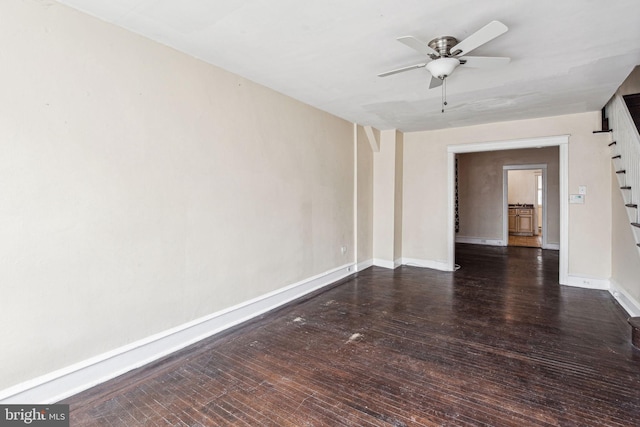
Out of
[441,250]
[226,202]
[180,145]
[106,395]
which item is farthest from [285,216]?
[441,250]

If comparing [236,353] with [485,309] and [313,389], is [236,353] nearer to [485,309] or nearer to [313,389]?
[313,389]

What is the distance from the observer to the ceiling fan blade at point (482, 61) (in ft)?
7.82

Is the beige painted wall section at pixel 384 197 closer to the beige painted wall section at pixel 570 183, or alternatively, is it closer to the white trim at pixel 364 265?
the white trim at pixel 364 265

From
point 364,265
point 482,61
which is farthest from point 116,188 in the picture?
point 364,265

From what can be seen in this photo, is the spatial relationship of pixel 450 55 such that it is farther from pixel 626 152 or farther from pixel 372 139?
pixel 372 139

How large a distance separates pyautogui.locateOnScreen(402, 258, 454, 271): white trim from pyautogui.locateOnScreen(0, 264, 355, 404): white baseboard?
306cm

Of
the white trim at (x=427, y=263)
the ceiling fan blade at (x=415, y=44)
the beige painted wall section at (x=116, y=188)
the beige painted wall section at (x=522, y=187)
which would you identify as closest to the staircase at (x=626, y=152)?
the ceiling fan blade at (x=415, y=44)

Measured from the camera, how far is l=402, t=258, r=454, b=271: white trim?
553 cm

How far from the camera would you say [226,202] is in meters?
3.05

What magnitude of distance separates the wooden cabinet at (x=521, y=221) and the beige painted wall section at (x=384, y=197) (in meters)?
6.51

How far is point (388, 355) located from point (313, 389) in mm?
763

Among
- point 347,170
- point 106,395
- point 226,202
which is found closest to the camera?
point 106,395

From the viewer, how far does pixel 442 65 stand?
8.09 ft

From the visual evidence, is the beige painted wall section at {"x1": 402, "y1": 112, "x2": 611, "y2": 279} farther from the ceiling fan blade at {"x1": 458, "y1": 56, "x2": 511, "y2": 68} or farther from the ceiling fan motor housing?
the ceiling fan motor housing
